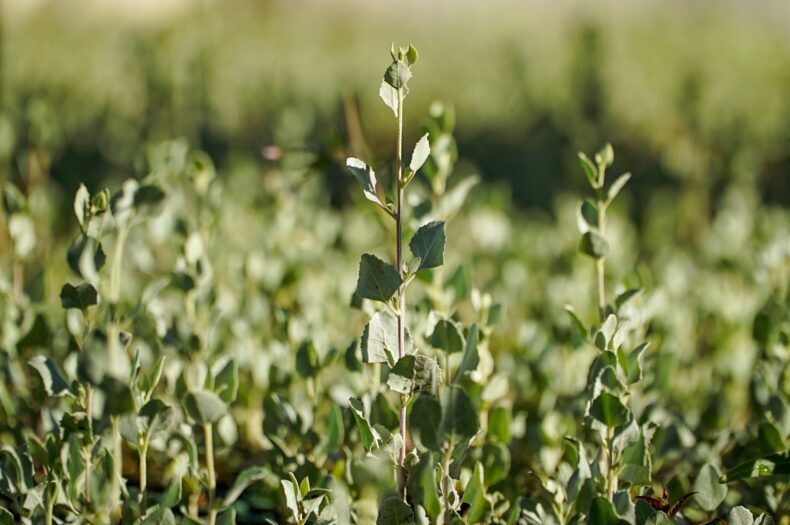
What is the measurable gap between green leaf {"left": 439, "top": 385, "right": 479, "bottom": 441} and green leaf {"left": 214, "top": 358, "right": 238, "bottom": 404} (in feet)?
1.13

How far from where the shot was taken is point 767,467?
0.96m

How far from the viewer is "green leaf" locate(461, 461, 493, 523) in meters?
0.95

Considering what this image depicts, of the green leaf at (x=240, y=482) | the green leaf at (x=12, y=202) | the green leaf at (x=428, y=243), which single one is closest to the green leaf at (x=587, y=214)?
the green leaf at (x=428, y=243)

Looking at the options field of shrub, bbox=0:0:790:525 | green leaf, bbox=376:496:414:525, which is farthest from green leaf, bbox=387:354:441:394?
green leaf, bbox=376:496:414:525

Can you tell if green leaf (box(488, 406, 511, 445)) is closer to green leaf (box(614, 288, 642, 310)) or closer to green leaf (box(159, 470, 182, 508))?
green leaf (box(614, 288, 642, 310))

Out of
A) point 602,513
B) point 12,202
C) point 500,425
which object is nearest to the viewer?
point 602,513

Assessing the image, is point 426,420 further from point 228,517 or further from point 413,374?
point 228,517

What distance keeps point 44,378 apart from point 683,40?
5.96m

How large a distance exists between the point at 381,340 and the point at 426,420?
92 millimetres

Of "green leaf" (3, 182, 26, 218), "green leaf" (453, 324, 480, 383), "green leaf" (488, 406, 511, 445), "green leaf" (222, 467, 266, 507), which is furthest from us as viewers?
"green leaf" (3, 182, 26, 218)

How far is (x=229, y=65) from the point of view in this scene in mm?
5641

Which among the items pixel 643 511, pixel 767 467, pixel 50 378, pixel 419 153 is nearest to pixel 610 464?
pixel 643 511

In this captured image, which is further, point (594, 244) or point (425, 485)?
point (594, 244)

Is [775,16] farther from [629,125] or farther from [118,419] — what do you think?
[118,419]
